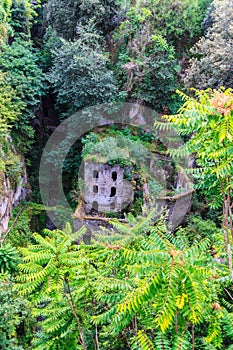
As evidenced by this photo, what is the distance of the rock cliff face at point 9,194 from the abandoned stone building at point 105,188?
3194 millimetres

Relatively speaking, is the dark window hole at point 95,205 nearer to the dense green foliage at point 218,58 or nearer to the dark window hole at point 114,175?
the dark window hole at point 114,175

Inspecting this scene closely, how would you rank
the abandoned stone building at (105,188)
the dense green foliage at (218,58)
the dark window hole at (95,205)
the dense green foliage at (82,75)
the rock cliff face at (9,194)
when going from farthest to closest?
the dense green foliage at (82,75) < the dense green foliage at (218,58) < the dark window hole at (95,205) < the abandoned stone building at (105,188) < the rock cliff face at (9,194)

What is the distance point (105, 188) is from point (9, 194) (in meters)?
4.11

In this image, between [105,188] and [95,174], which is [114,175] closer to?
[105,188]

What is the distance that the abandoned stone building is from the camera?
504 inches

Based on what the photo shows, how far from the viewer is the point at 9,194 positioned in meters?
13.0

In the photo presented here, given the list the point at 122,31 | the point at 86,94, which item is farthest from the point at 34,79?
the point at 122,31

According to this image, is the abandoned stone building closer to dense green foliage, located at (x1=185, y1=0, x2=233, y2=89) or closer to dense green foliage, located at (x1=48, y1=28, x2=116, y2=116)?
dense green foliage, located at (x1=48, y1=28, x2=116, y2=116)

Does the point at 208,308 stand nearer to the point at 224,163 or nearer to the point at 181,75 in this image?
the point at 224,163

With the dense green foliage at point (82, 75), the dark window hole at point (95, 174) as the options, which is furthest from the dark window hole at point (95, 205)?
the dense green foliage at point (82, 75)

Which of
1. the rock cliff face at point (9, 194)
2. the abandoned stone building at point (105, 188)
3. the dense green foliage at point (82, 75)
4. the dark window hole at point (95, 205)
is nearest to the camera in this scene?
the rock cliff face at point (9, 194)

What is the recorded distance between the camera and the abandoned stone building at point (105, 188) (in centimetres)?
1280

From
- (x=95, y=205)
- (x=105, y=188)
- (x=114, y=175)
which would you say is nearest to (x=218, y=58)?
(x=114, y=175)

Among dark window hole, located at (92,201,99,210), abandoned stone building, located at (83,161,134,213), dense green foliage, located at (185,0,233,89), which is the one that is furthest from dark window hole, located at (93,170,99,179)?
dense green foliage, located at (185,0,233,89)
